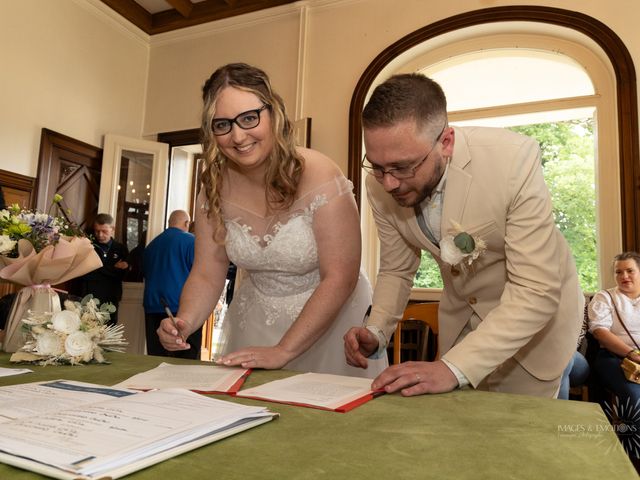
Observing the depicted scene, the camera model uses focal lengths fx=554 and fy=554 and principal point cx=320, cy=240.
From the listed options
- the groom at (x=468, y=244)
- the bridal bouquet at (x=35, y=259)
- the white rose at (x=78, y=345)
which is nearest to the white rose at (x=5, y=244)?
the bridal bouquet at (x=35, y=259)

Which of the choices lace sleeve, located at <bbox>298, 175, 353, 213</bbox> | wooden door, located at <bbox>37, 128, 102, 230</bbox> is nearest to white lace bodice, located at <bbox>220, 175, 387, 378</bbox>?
lace sleeve, located at <bbox>298, 175, 353, 213</bbox>

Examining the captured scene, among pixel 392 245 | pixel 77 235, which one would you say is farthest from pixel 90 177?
pixel 392 245

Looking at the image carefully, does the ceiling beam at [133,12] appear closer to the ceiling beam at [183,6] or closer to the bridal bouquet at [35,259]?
the ceiling beam at [183,6]

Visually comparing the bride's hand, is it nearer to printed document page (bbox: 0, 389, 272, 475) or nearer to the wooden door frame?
printed document page (bbox: 0, 389, 272, 475)

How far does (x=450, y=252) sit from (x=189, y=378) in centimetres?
79

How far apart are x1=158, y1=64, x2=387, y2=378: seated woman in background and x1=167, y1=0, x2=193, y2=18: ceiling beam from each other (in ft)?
17.2

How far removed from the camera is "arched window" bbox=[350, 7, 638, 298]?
16.1 feet

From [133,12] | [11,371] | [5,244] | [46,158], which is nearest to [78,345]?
[11,371]

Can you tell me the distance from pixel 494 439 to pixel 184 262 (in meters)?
4.34

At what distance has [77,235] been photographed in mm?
1905

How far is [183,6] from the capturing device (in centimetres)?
672

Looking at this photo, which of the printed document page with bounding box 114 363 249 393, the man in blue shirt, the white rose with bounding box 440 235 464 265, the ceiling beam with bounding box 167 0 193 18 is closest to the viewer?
the printed document page with bounding box 114 363 249 393

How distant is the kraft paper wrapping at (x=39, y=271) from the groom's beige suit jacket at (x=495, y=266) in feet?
3.18

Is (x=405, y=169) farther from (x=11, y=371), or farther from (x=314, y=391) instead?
(x=11, y=371)
